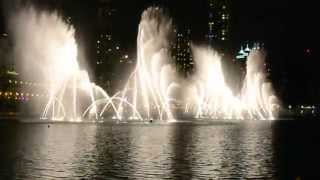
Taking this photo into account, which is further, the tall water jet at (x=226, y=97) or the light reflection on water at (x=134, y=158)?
the tall water jet at (x=226, y=97)

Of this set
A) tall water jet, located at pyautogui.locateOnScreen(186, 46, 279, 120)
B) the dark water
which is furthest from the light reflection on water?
tall water jet, located at pyautogui.locateOnScreen(186, 46, 279, 120)

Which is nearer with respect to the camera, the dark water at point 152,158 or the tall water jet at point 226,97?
the dark water at point 152,158

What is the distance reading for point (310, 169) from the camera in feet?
75.6

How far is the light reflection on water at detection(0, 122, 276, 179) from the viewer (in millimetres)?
20875

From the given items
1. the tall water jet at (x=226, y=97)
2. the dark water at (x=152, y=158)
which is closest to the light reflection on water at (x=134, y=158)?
the dark water at (x=152, y=158)

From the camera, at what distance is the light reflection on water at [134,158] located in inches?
822

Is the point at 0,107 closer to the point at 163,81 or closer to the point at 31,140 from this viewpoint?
the point at 163,81

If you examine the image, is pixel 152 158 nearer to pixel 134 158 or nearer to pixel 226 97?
pixel 134 158

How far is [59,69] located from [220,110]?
30824 mm

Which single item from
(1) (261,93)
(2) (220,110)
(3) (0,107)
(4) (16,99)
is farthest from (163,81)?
(4) (16,99)

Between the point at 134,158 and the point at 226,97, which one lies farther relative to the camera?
the point at 226,97

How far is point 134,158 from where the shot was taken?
2511cm

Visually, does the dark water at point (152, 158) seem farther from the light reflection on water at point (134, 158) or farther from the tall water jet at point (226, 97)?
the tall water jet at point (226, 97)

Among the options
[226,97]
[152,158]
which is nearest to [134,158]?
[152,158]
